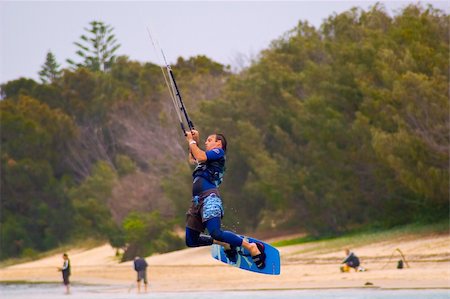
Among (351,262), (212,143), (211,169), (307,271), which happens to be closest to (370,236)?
(307,271)

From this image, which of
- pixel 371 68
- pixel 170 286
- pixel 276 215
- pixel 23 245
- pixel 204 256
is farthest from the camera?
pixel 23 245

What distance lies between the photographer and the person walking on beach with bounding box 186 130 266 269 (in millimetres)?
12984

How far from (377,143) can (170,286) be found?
8.42m

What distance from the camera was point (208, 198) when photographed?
42.8 feet

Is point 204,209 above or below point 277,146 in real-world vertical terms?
below

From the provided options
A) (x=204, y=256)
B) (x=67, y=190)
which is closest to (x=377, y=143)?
(x=204, y=256)

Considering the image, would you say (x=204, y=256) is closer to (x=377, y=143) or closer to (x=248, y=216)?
(x=248, y=216)

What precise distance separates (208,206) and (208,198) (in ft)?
0.39

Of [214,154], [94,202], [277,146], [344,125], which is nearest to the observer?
[214,154]

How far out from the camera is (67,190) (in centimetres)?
6844

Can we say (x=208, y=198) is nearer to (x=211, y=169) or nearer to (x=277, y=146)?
(x=211, y=169)

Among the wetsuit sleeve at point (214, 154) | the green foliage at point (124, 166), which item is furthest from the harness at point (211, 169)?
the green foliage at point (124, 166)

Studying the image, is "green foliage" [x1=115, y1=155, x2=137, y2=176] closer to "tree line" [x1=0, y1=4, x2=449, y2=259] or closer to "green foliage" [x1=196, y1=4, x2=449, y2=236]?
"tree line" [x1=0, y1=4, x2=449, y2=259]

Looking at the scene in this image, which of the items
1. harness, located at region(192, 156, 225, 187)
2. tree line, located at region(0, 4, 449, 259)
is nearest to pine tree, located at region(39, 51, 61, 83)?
tree line, located at region(0, 4, 449, 259)
